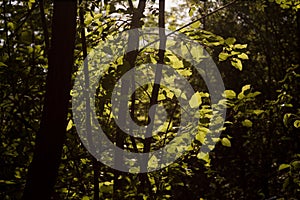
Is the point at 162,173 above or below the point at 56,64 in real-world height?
below

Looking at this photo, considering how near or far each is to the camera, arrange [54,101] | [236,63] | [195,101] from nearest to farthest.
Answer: [54,101]
[195,101]
[236,63]

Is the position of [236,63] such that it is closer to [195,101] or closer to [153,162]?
[195,101]

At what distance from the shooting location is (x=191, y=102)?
7.70ft

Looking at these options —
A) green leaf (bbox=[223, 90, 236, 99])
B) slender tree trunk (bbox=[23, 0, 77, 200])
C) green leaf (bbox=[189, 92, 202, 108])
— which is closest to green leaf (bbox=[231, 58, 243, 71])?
green leaf (bbox=[223, 90, 236, 99])

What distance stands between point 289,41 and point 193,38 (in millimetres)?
8061

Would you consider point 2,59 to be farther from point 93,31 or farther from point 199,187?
point 199,187

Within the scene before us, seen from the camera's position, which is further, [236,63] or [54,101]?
[236,63]

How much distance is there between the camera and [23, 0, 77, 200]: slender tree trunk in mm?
1438

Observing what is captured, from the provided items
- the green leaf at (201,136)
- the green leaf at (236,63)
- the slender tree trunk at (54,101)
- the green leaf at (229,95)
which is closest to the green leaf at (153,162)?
the green leaf at (201,136)

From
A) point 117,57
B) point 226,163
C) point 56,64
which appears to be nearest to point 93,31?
point 117,57

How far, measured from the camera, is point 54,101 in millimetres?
1444

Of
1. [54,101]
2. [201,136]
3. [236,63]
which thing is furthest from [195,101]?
[54,101]

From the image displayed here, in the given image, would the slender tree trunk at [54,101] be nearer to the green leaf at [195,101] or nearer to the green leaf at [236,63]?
the green leaf at [195,101]

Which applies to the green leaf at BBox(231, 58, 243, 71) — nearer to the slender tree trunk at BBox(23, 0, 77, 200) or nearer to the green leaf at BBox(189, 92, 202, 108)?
the green leaf at BBox(189, 92, 202, 108)
